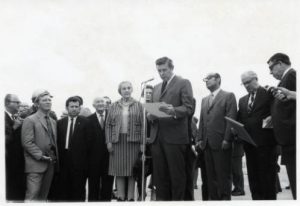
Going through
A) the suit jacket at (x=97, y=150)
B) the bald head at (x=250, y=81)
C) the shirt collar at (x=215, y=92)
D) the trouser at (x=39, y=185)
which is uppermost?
the bald head at (x=250, y=81)

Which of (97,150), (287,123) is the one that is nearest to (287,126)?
(287,123)

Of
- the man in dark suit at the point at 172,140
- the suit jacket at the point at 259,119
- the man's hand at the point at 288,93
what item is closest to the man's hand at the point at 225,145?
the suit jacket at the point at 259,119

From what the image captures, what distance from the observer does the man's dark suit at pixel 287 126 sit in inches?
178

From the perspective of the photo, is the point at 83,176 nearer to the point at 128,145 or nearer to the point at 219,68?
the point at 128,145

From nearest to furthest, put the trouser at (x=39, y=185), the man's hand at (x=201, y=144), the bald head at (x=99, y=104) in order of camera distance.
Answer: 1. the trouser at (x=39, y=185)
2. the man's hand at (x=201, y=144)
3. the bald head at (x=99, y=104)

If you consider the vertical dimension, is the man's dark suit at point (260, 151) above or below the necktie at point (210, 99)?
below

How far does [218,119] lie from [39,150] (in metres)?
2.26

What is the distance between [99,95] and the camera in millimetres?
5535

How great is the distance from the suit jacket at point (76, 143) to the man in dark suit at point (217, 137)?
4.99 ft

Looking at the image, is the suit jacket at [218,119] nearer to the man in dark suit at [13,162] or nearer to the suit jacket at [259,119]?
the suit jacket at [259,119]

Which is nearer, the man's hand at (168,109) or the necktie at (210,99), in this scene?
the man's hand at (168,109)

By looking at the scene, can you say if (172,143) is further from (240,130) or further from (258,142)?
(258,142)

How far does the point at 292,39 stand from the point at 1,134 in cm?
393

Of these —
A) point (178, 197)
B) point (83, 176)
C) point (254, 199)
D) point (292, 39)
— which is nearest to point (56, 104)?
point (83, 176)
